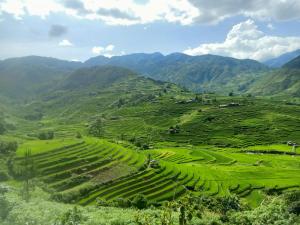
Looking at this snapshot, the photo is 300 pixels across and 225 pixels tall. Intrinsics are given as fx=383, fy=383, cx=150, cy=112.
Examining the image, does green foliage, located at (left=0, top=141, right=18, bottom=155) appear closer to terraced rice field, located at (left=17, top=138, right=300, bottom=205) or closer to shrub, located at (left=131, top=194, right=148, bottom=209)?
terraced rice field, located at (left=17, top=138, right=300, bottom=205)

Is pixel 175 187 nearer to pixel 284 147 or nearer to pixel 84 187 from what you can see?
pixel 84 187

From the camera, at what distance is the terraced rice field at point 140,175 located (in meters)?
92.4

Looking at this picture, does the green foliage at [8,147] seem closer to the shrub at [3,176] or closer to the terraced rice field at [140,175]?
the terraced rice field at [140,175]

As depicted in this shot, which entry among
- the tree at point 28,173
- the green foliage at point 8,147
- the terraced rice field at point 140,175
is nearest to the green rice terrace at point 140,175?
the terraced rice field at point 140,175

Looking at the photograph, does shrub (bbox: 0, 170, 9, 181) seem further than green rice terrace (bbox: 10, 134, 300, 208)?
No

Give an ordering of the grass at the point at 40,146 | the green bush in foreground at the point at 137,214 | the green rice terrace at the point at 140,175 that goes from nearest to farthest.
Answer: the green bush in foreground at the point at 137,214, the green rice terrace at the point at 140,175, the grass at the point at 40,146

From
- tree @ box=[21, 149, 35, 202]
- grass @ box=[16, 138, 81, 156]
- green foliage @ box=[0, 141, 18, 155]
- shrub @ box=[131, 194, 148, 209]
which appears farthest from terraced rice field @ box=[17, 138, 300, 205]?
green foliage @ box=[0, 141, 18, 155]

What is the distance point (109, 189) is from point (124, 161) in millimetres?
23185

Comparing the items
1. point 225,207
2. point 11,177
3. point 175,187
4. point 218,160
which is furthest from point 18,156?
point 218,160

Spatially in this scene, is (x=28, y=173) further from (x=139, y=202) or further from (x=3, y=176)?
(x=139, y=202)

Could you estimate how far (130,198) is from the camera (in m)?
89.8

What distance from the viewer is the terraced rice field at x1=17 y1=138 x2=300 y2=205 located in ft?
303

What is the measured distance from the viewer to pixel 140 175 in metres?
107

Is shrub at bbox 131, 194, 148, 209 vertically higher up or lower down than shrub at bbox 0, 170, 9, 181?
lower down
